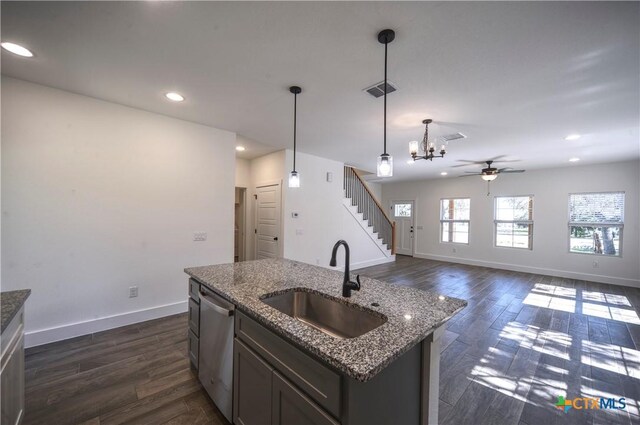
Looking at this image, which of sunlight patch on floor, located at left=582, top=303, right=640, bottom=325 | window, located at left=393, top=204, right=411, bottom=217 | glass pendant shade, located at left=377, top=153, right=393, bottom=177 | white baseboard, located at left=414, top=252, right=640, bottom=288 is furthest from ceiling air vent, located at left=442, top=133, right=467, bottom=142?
window, located at left=393, top=204, right=411, bottom=217

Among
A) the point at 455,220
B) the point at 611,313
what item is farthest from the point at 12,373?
the point at 455,220

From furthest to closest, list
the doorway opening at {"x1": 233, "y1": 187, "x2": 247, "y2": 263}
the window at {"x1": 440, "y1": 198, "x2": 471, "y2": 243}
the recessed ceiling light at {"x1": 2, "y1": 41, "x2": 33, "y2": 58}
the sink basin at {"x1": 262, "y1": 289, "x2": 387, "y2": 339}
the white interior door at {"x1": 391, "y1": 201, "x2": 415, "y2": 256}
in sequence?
the white interior door at {"x1": 391, "y1": 201, "x2": 415, "y2": 256}, the window at {"x1": 440, "y1": 198, "x2": 471, "y2": 243}, the doorway opening at {"x1": 233, "y1": 187, "x2": 247, "y2": 263}, the recessed ceiling light at {"x1": 2, "y1": 41, "x2": 33, "y2": 58}, the sink basin at {"x1": 262, "y1": 289, "x2": 387, "y2": 339}

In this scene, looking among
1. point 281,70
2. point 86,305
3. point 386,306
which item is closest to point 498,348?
point 386,306

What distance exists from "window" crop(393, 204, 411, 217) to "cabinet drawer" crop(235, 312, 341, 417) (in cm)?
837

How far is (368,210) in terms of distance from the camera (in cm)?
730

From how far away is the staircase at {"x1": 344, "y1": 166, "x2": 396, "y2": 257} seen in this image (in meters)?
6.65

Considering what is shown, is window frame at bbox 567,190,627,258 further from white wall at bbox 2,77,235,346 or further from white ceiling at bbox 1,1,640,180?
white wall at bbox 2,77,235,346

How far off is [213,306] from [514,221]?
310 inches

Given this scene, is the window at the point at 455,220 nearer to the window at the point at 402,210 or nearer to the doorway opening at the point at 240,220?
the window at the point at 402,210

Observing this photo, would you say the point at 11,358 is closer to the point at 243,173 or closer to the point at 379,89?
the point at 379,89

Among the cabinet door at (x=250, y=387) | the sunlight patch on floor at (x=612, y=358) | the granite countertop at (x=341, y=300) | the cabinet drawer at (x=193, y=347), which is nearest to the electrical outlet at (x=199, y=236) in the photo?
the granite countertop at (x=341, y=300)

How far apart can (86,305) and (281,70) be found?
3325 mm

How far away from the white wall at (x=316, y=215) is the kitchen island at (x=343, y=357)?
3.16m

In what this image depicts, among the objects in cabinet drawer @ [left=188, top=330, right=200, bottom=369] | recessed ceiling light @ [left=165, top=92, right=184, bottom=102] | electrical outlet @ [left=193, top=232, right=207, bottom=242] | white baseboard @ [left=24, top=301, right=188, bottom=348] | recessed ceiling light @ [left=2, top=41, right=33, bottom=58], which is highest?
recessed ceiling light @ [left=2, top=41, right=33, bottom=58]
